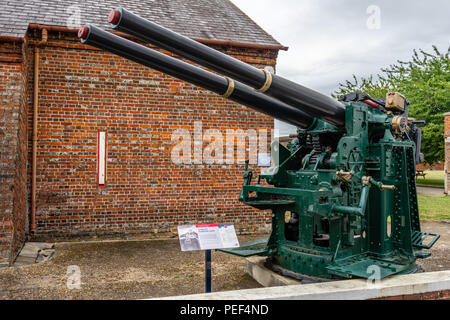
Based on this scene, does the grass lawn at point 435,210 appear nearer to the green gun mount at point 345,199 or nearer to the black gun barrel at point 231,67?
the green gun mount at point 345,199

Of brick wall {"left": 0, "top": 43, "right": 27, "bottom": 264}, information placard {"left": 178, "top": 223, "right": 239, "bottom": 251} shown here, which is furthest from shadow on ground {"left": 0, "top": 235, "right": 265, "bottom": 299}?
information placard {"left": 178, "top": 223, "right": 239, "bottom": 251}

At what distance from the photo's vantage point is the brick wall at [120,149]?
25.4 ft

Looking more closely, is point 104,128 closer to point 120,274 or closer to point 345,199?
point 120,274

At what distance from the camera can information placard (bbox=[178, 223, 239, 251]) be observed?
398cm

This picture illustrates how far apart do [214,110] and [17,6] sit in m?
4.50

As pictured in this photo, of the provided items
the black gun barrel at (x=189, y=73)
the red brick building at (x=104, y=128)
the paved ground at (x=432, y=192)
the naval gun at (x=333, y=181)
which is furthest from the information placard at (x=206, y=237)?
the paved ground at (x=432, y=192)

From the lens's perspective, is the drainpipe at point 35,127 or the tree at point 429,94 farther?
the tree at point 429,94

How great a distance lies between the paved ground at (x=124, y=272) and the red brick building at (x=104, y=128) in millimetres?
859

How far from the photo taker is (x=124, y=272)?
5.74m

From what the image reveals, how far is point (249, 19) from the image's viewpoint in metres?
10.2

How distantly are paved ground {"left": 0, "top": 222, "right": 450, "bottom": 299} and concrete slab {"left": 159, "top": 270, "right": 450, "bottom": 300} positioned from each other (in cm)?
164

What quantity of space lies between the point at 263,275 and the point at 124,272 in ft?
6.69

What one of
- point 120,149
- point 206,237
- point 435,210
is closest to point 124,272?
point 206,237

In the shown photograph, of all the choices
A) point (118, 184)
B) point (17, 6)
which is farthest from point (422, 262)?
point (17, 6)
